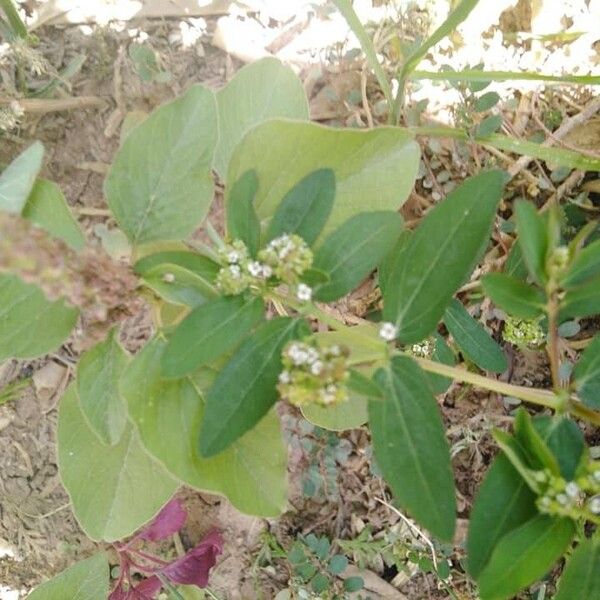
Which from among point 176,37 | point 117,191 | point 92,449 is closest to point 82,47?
point 176,37

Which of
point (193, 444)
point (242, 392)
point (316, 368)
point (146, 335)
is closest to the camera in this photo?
point (316, 368)

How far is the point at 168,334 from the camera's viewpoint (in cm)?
102

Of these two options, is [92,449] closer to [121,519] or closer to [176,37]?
[121,519]

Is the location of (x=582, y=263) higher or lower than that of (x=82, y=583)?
higher

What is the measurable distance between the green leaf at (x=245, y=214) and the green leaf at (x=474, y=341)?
38cm

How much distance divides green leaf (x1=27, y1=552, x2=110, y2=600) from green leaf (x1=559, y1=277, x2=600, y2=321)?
2.84ft

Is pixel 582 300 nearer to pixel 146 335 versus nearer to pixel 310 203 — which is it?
pixel 310 203

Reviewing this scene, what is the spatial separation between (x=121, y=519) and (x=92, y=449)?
113 mm

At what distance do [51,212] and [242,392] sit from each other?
1.18 ft

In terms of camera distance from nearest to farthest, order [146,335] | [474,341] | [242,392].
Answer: [242,392] → [474,341] → [146,335]

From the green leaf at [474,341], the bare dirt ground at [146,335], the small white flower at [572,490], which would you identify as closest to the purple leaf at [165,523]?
the bare dirt ground at [146,335]

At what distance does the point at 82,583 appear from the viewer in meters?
1.39

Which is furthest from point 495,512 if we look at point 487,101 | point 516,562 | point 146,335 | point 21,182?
point 146,335

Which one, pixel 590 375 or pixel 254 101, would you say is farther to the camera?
pixel 254 101
